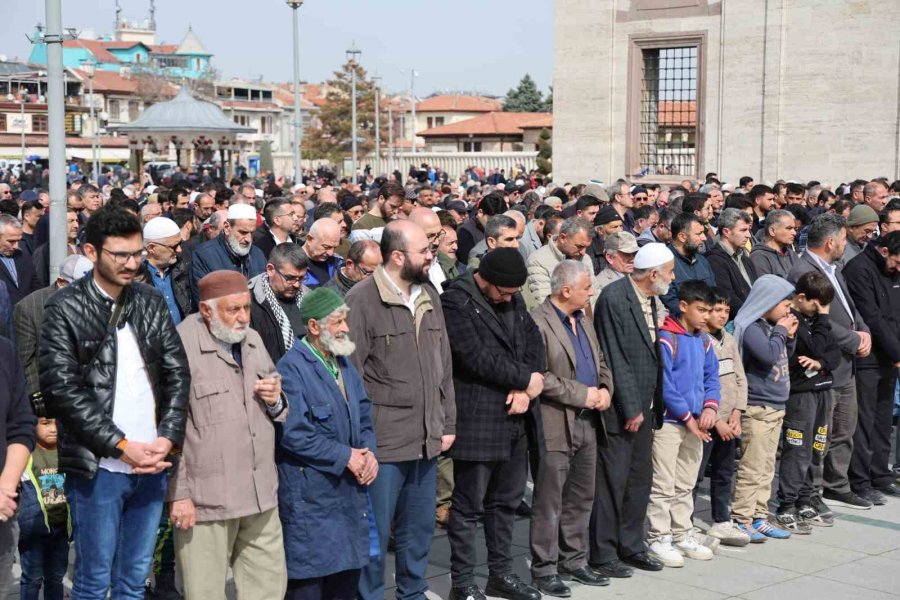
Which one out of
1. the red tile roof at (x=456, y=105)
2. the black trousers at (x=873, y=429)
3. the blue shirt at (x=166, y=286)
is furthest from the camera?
the red tile roof at (x=456, y=105)

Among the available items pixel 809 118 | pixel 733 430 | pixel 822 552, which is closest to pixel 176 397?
pixel 733 430

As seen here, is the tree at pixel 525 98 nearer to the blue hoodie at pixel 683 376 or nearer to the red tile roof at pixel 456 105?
the red tile roof at pixel 456 105

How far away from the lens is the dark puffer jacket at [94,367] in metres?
5.31

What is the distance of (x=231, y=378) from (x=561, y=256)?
4187 millimetres

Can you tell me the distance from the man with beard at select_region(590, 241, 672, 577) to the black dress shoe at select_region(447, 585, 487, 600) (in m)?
1.11

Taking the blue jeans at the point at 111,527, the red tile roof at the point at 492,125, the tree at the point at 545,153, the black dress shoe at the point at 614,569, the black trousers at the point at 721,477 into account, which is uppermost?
the red tile roof at the point at 492,125

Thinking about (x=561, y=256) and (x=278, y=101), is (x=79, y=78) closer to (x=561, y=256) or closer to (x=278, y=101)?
(x=278, y=101)

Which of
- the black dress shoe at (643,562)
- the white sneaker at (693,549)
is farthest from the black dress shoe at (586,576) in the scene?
the white sneaker at (693,549)

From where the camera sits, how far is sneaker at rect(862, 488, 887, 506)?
9.80 m

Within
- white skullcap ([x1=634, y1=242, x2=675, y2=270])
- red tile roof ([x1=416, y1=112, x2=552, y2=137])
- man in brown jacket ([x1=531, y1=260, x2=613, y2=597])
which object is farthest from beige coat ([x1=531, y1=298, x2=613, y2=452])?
red tile roof ([x1=416, y1=112, x2=552, y2=137])

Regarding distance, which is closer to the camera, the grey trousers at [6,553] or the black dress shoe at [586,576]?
the grey trousers at [6,553]

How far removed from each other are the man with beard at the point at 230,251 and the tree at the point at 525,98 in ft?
286

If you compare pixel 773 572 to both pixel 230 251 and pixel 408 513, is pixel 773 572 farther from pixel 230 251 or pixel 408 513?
pixel 230 251

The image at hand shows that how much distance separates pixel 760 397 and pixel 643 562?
5.15 ft
